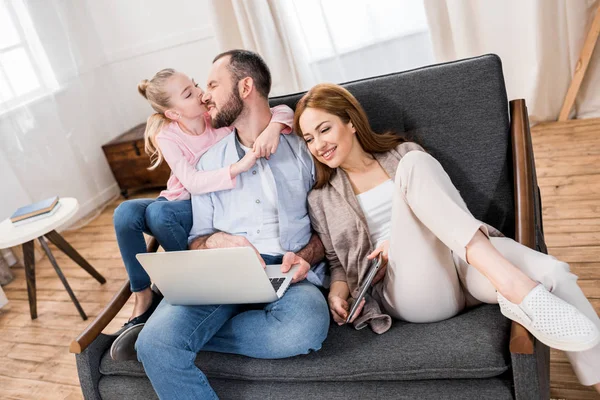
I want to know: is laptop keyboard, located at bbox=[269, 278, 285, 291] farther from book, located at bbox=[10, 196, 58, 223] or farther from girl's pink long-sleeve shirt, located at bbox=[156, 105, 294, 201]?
book, located at bbox=[10, 196, 58, 223]

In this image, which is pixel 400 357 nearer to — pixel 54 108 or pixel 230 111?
pixel 230 111

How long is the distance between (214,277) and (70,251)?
1.71m

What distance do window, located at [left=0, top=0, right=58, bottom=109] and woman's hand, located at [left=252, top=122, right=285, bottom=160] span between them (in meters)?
2.59

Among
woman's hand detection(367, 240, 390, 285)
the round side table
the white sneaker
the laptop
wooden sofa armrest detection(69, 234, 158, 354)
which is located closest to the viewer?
the white sneaker

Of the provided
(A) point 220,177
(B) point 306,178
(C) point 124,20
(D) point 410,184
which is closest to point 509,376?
(D) point 410,184

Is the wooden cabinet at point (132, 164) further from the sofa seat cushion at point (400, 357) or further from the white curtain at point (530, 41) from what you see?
the sofa seat cushion at point (400, 357)

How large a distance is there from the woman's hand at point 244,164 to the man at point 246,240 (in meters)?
0.07

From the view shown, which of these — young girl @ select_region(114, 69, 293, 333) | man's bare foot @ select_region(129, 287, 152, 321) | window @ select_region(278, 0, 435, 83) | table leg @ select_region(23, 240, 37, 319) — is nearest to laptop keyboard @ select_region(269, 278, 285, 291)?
young girl @ select_region(114, 69, 293, 333)

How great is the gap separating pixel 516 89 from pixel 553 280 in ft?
7.54

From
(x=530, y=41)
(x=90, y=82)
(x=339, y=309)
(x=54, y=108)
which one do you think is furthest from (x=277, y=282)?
(x=90, y=82)

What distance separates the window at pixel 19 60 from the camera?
140 inches

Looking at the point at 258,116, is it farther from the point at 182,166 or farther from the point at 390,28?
the point at 390,28

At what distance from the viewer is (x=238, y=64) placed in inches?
70.8

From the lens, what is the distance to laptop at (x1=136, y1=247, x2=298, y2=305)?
1.39 m
